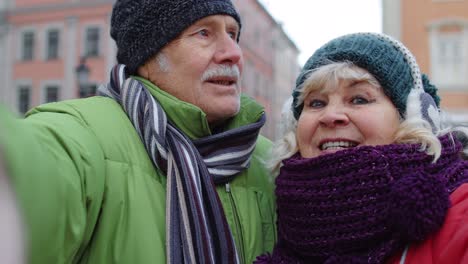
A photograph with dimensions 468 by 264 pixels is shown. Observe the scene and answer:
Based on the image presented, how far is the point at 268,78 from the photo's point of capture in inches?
1422

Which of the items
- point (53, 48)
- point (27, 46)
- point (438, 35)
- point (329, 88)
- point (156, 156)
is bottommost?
point (53, 48)

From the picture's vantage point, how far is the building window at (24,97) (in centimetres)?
2555

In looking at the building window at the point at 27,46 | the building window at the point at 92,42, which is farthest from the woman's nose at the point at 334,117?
the building window at the point at 27,46

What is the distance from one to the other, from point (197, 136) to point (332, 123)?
0.47 meters

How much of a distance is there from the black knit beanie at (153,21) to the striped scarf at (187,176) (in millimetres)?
168

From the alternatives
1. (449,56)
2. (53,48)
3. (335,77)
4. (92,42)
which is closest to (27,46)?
(53,48)

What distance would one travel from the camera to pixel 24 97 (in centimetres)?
2573

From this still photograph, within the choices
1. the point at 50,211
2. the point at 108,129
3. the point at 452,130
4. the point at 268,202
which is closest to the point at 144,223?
the point at 108,129

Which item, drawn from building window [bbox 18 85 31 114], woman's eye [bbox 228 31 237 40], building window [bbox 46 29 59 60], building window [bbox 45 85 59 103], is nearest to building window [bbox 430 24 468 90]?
woman's eye [bbox 228 31 237 40]

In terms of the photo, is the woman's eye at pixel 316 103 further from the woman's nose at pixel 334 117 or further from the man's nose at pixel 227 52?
the man's nose at pixel 227 52

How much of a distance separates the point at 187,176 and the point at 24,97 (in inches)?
1027

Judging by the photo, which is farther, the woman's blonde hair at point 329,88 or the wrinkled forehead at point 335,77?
the wrinkled forehead at point 335,77

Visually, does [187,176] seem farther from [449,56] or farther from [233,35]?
[449,56]

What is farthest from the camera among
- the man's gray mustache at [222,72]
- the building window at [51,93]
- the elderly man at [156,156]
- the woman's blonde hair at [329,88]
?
the building window at [51,93]
